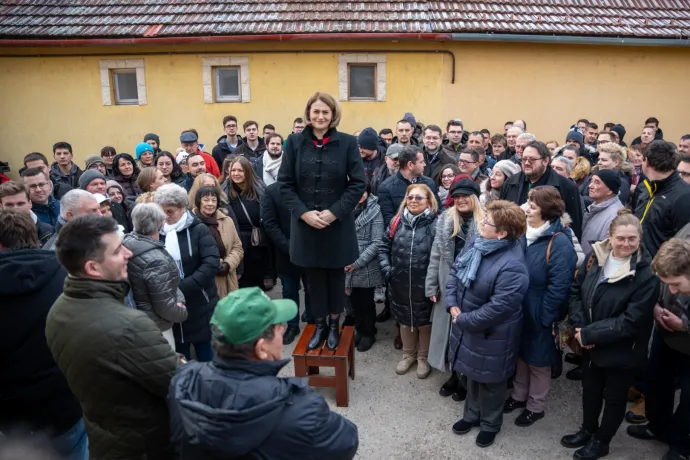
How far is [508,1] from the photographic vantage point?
1155 cm

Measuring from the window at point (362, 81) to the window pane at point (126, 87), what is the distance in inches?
191

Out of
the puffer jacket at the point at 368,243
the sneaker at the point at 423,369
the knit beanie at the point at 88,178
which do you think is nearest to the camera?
the sneaker at the point at 423,369

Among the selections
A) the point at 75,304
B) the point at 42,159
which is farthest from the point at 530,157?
the point at 42,159

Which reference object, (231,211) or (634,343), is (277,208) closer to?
(231,211)

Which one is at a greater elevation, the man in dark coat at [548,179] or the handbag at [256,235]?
the man in dark coat at [548,179]

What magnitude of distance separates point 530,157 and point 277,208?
258 cm

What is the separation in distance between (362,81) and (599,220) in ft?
25.2

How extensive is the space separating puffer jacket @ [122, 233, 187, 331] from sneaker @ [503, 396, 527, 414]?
2756mm

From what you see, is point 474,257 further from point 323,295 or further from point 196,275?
point 196,275

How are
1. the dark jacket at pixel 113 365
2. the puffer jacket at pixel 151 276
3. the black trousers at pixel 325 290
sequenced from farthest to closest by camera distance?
the black trousers at pixel 325 290 → the puffer jacket at pixel 151 276 → the dark jacket at pixel 113 365

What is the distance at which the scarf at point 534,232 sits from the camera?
409 cm

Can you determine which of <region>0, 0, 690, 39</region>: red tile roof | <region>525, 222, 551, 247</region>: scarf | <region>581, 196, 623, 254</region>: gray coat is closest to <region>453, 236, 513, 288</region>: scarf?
<region>525, 222, 551, 247</region>: scarf

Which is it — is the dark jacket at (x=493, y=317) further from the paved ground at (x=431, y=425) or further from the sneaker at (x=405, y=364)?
the sneaker at (x=405, y=364)

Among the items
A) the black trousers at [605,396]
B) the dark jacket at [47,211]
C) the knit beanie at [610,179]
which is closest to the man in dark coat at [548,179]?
the knit beanie at [610,179]
